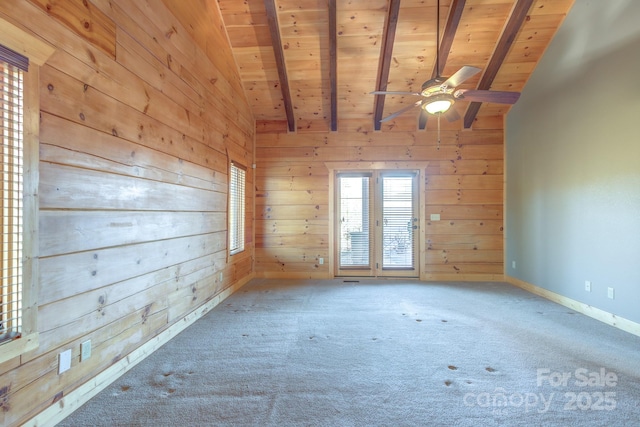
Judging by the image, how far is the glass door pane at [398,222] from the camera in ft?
17.1

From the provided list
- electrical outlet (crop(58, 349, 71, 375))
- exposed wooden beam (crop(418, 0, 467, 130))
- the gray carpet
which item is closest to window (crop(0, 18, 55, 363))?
electrical outlet (crop(58, 349, 71, 375))

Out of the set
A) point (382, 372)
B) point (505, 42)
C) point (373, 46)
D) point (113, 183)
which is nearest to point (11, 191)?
point (113, 183)

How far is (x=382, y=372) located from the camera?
2133 mm

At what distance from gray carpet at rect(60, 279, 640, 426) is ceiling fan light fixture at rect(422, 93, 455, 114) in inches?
91.3

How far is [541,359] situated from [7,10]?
4120 mm

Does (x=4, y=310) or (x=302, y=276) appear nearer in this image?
(x=4, y=310)

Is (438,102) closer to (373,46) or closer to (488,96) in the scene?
(488,96)

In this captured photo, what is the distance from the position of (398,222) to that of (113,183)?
437 centimetres

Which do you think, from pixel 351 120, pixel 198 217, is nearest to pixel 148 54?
pixel 198 217

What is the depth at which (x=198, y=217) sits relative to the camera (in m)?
3.20

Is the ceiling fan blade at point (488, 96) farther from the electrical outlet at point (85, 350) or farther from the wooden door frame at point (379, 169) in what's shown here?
the electrical outlet at point (85, 350)

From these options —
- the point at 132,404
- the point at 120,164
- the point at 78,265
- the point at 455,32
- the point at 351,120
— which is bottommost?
the point at 132,404

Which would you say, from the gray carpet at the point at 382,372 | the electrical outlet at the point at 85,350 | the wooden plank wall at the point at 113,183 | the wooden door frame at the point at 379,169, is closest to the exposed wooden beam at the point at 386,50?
the wooden door frame at the point at 379,169

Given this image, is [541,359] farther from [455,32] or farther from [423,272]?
[455,32]
